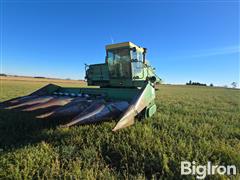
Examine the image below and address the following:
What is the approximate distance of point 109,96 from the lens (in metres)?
5.13

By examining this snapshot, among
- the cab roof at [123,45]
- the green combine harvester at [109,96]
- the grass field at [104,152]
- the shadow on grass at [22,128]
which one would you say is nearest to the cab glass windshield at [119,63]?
the green combine harvester at [109,96]

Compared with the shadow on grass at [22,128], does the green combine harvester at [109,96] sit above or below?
above

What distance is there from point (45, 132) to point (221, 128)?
177 inches

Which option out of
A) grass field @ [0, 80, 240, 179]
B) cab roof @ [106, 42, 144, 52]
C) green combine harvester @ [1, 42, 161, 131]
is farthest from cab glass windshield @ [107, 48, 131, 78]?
grass field @ [0, 80, 240, 179]

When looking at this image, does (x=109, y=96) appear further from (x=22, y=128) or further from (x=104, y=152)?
(x=22, y=128)

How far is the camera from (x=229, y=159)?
2719 mm

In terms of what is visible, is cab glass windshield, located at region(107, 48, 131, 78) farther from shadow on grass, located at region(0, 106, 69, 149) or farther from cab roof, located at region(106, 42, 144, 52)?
shadow on grass, located at region(0, 106, 69, 149)

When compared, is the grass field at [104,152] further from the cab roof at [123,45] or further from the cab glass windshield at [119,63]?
the cab roof at [123,45]

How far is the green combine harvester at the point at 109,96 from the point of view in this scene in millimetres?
3297

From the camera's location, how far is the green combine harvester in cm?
330

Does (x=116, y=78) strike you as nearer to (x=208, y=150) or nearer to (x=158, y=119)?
(x=158, y=119)

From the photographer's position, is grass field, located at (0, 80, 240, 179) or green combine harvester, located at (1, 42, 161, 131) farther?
green combine harvester, located at (1, 42, 161, 131)

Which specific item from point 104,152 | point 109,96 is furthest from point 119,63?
point 104,152

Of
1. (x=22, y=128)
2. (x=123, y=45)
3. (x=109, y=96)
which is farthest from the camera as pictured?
(x=123, y=45)
